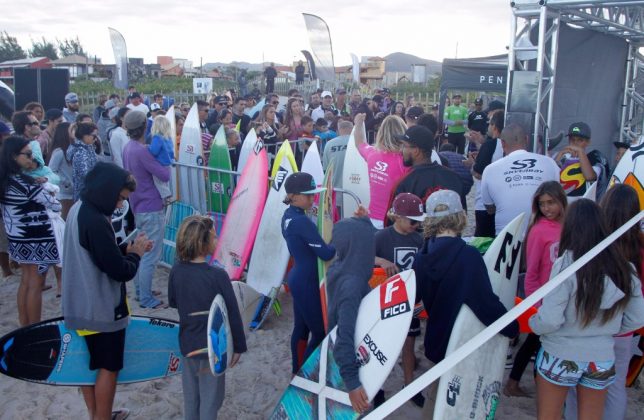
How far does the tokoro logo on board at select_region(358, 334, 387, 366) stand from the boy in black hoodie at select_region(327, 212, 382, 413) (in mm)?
64

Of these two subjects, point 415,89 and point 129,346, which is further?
point 415,89

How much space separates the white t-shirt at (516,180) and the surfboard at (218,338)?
2350 mm

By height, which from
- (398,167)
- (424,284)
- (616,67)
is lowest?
(424,284)

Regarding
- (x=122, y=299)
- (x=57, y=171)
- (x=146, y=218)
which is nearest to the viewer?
(x=122, y=299)

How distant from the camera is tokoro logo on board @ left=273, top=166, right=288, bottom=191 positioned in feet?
16.2

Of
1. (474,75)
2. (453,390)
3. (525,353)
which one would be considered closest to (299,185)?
(453,390)

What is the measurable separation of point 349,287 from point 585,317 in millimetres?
1031

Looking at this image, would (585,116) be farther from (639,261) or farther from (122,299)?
(122,299)

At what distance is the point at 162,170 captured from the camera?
4.82m

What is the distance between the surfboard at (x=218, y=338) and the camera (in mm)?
2526

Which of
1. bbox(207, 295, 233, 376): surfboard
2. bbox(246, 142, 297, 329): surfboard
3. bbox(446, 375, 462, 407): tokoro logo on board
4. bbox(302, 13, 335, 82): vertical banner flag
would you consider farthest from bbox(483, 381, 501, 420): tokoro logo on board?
bbox(302, 13, 335, 82): vertical banner flag

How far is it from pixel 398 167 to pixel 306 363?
1.95 meters

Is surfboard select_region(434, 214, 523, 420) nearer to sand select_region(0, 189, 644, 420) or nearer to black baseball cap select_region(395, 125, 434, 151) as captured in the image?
sand select_region(0, 189, 644, 420)

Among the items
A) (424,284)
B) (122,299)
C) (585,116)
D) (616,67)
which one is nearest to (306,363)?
(424,284)
